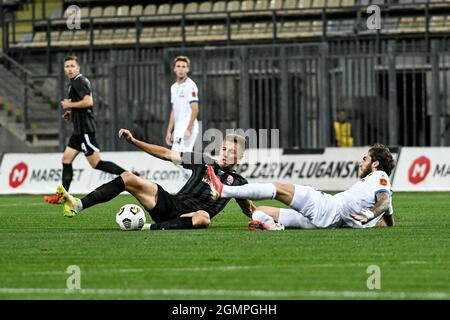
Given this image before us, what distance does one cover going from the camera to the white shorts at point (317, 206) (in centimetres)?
1162

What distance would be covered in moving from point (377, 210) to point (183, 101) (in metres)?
6.77

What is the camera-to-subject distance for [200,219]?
490 inches

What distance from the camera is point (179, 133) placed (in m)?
18.2

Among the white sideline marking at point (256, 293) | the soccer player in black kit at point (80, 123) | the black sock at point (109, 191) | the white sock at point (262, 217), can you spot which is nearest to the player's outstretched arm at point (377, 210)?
the white sock at point (262, 217)

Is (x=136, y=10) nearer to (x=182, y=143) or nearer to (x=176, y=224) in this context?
(x=182, y=143)

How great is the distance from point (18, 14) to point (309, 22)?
31.8ft

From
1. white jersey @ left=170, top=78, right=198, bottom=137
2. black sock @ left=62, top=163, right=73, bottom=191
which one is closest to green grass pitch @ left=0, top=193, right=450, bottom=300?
white jersey @ left=170, top=78, right=198, bottom=137

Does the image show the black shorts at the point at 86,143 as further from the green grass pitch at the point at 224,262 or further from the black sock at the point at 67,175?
the green grass pitch at the point at 224,262

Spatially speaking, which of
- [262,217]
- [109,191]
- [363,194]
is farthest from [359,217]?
[109,191]

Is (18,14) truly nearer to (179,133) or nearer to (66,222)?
(179,133)

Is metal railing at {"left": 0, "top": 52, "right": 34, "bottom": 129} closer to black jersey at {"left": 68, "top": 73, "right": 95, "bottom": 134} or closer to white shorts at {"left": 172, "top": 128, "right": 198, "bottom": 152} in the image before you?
black jersey at {"left": 68, "top": 73, "right": 95, "bottom": 134}
